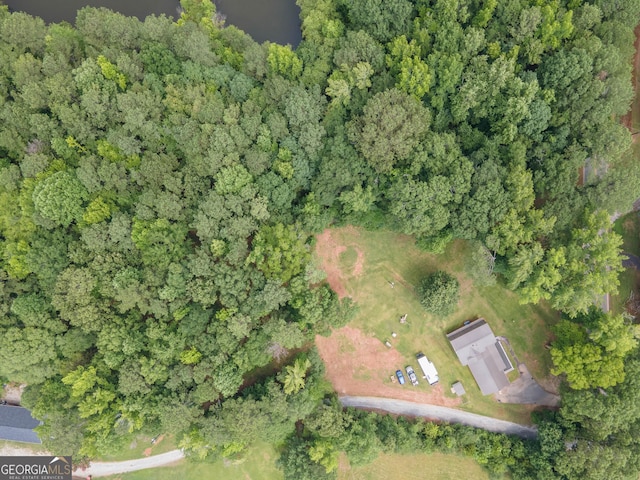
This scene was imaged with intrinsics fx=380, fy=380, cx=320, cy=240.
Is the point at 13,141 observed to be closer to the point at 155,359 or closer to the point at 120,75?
the point at 120,75

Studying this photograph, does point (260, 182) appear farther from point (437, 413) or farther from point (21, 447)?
point (21, 447)

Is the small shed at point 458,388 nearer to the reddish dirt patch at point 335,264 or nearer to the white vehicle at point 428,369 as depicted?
the white vehicle at point 428,369

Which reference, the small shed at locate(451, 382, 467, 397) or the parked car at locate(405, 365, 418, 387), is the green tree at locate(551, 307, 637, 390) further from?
the parked car at locate(405, 365, 418, 387)

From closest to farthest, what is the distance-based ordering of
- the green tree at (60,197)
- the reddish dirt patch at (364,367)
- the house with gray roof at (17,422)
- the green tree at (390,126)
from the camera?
the green tree at (390,126) < the green tree at (60,197) < the house with gray roof at (17,422) < the reddish dirt patch at (364,367)

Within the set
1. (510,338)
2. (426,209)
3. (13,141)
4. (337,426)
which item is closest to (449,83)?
(426,209)

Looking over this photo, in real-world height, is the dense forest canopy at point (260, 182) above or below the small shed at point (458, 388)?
above

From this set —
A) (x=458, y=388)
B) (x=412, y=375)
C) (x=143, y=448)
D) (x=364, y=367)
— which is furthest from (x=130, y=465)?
(x=458, y=388)

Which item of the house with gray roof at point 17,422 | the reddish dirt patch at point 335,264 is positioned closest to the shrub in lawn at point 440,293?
the reddish dirt patch at point 335,264
